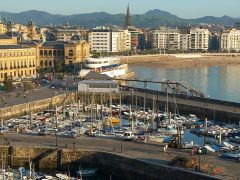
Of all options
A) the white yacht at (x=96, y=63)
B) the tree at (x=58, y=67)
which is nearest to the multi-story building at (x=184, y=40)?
the white yacht at (x=96, y=63)

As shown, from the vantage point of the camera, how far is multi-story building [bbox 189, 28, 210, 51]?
112438 mm

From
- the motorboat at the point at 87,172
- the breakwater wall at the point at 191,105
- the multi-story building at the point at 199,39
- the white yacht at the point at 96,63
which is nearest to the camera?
the motorboat at the point at 87,172

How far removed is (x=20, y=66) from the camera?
173 ft

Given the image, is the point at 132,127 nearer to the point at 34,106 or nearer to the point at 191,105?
the point at 191,105

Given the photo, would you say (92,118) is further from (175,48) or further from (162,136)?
(175,48)

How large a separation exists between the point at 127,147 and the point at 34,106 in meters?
14.1

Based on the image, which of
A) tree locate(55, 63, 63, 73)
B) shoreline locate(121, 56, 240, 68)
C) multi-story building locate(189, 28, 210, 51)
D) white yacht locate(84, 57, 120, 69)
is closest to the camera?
white yacht locate(84, 57, 120, 69)

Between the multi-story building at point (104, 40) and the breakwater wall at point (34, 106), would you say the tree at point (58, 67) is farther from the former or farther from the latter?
the multi-story building at point (104, 40)

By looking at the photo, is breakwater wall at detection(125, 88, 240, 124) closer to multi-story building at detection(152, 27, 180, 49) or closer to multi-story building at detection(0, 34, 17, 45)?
multi-story building at detection(0, 34, 17, 45)

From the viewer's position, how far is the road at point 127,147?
2075 centimetres

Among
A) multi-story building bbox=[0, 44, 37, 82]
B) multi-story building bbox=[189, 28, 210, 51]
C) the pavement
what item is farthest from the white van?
multi-story building bbox=[189, 28, 210, 51]

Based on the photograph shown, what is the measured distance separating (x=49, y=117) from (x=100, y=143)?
33.3ft

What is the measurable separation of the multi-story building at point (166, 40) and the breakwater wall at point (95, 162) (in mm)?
91406

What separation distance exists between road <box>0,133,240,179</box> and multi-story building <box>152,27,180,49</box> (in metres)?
88.4
